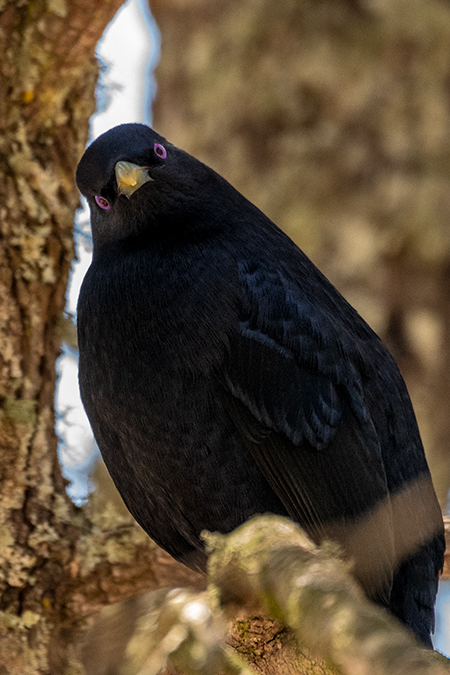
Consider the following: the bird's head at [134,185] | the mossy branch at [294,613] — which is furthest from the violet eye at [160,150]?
the mossy branch at [294,613]

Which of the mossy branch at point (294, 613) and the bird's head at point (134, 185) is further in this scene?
the bird's head at point (134, 185)

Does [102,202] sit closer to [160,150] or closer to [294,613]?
[160,150]

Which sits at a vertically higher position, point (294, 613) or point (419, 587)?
point (419, 587)

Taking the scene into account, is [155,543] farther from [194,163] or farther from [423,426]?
[423,426]

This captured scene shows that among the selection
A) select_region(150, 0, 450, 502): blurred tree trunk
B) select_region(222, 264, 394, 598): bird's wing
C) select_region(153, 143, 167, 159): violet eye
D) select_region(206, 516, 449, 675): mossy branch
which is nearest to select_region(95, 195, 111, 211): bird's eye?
select_region(153, 143, 167, 159): violet eye

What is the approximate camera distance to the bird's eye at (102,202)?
3.29 meters

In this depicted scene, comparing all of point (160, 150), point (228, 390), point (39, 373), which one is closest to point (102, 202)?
point (160, 150)

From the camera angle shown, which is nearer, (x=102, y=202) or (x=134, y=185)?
(x=134, y=185)

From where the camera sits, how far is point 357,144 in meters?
5.43

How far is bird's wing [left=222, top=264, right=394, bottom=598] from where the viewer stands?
2914mm

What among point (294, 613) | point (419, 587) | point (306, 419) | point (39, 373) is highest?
point (39, 373)

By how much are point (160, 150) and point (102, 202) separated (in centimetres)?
33

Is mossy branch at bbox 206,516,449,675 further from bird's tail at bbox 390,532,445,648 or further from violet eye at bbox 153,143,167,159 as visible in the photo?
violet eye at bbox 153,143,167,159

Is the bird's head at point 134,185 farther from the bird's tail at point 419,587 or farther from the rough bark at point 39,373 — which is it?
the bird's tail at point 419,587
